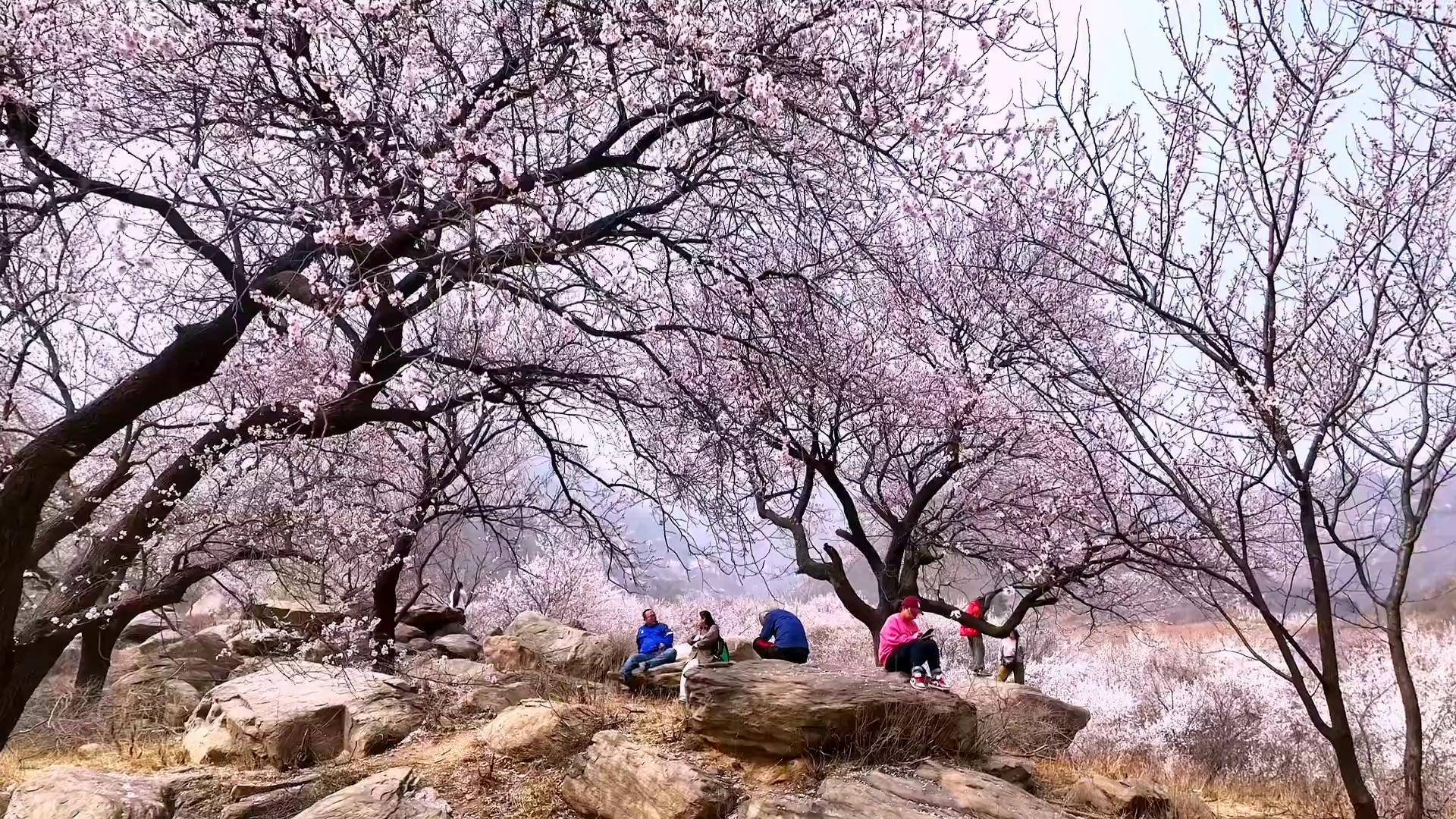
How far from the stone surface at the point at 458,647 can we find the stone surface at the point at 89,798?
6.36 m

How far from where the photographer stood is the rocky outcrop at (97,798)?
553cm

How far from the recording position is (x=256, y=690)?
799cm

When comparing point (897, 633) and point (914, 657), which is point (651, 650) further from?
point (914, 657)

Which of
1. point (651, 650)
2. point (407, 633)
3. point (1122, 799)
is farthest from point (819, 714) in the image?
point (407, 633)

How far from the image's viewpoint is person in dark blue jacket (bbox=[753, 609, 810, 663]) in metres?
9.11

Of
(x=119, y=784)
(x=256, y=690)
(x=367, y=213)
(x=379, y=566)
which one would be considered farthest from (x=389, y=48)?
(x=379, y=566)

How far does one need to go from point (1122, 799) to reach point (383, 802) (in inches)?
207

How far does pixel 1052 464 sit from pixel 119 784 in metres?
10.1

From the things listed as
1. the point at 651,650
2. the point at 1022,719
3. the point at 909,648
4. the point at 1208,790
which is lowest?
the point at 1208,790

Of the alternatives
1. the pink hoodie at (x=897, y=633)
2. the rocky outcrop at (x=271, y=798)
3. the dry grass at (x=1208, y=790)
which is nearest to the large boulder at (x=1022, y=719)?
the dry grass at (x=1208, y=790)

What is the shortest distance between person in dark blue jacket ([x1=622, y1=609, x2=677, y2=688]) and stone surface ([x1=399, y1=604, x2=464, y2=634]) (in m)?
6.57

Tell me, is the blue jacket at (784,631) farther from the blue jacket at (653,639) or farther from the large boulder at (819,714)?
the large boulder at (819,714)

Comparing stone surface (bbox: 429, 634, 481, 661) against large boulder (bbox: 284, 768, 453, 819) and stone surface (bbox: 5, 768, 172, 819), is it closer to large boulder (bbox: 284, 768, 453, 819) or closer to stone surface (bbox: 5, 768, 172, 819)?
stone surface (bbox: 5, 768, 172, 819)

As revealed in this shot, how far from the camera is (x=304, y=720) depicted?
730 centimetres
